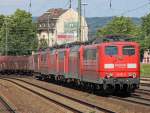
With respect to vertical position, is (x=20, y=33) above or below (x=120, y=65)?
above

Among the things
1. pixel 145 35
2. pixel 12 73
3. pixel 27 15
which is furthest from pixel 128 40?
pixel 27 15

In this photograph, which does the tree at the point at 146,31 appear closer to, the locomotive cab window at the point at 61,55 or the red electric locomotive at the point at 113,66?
the locomotive cab window at the point at 61,55

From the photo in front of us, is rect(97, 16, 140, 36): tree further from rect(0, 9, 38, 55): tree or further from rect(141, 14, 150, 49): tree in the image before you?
rect(0, 9, 38, 55): tree

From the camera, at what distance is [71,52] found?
126 ft

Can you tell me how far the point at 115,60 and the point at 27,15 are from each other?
110m

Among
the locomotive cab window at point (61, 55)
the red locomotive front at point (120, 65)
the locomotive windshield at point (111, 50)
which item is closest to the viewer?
the red locomotive front at point (120, 65)

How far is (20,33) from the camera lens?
13400 cm

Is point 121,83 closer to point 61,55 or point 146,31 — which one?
point 61,55

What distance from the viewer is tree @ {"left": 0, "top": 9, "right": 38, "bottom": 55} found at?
125 metres

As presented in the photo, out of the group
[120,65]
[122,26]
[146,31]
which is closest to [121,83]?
[120,65]

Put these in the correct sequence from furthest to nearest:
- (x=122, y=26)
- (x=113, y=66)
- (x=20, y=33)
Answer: (x=122, y=26) → (x=20, y=33) → (x=113, y=66)

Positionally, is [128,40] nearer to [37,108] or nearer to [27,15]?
[37,108]

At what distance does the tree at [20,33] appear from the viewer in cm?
12505

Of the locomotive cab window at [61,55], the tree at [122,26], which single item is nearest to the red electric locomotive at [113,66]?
the locomotive cab window at [61,55]
